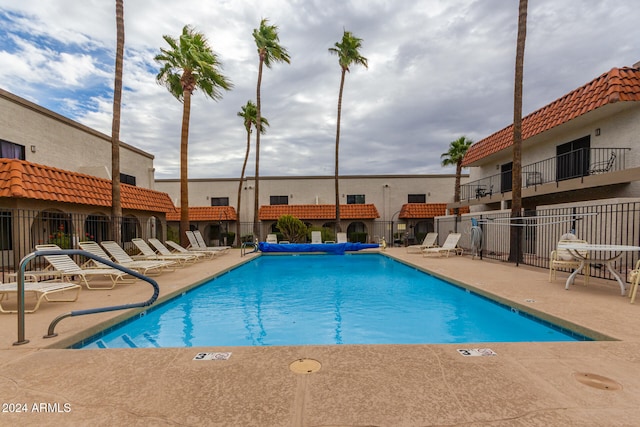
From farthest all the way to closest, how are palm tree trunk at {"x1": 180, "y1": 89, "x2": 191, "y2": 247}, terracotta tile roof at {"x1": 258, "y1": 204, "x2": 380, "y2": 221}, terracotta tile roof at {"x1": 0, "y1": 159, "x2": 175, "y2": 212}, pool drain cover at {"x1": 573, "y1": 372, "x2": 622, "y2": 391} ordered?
terracotta tile roof at {"x1": 258, "y1": 204, "x2": 380, "y2": 221} → palm tree trunk at {"x1": 180, "y1": 89, "x2": 191, "y2": 247} → terracotta tile roof at {"x1": 0, "y1": 159, "x2": 175, "y2": 212} → pool drain cover at {"x1": 573, "y1": 372, "x2": 622, "y2": 391}

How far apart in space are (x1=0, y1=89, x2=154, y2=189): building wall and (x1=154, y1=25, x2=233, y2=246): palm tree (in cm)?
394

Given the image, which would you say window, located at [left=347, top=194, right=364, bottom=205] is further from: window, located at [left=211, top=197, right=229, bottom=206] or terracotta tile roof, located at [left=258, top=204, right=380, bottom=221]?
window, located at [left=211, top=197, right=229, bottom=206]

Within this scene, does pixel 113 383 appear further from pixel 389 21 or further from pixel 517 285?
pixel 389 21

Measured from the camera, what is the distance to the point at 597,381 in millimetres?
2553

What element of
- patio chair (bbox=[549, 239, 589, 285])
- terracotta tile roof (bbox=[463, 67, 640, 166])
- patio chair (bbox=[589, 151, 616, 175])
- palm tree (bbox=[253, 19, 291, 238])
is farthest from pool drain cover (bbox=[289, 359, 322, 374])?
palm tree (bbox=[253, 19, 291, 238])

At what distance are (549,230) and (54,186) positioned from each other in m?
18.7

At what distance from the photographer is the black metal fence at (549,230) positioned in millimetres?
9875

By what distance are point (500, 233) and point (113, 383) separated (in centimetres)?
1588

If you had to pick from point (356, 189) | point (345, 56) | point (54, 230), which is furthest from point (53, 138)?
point (356, 189)

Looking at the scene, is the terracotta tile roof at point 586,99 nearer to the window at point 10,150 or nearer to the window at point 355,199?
the window at point 355,199

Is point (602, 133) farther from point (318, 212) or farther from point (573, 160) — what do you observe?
point (318, 212)

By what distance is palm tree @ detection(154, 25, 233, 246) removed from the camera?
46.8ft

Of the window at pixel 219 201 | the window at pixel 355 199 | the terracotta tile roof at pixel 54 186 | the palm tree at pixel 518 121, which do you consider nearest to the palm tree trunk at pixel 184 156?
the terracotta tile roof at pixel 54 186

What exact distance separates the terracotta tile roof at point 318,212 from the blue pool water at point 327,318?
15.4m
